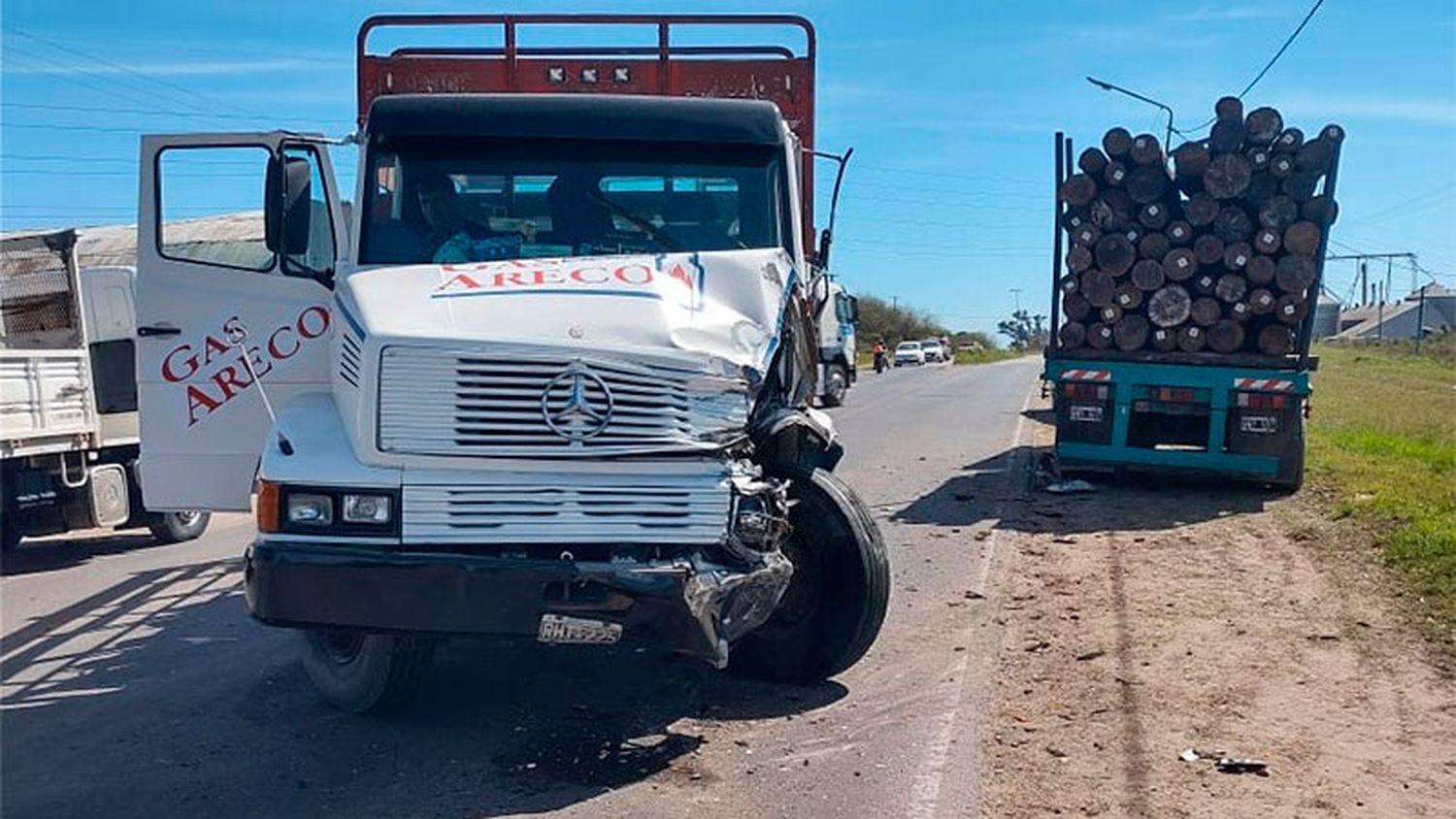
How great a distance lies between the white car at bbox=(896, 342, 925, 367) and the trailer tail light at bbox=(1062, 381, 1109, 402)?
5496 centimetres

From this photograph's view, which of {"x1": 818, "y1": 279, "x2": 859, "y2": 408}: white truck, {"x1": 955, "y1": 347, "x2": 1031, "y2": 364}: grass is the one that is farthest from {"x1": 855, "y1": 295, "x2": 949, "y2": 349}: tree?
{"x1": 818, "y1": 279, "x2": 859, "y2": 408}: white truck

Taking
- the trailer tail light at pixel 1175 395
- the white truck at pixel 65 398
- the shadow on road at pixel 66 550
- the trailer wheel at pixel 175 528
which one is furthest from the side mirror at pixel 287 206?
the trailer tail light at pixel 1175 395

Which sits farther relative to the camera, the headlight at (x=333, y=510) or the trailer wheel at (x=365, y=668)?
the trailer wheel at (x=365, y=668)

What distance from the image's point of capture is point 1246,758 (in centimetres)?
552

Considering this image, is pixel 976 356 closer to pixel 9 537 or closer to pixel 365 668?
pixel 9 537

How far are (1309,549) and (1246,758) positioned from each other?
526 centimetres

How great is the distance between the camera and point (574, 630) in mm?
5152

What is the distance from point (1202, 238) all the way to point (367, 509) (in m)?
10.8

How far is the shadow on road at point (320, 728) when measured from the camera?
16.8 ft

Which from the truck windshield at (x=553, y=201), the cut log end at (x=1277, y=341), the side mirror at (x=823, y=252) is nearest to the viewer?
the truck windshield at (x=553, y=201)

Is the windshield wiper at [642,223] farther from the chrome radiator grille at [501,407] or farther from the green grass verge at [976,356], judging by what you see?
the green grass verge at [976,356]

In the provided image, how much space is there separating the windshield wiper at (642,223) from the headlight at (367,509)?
6.80ft

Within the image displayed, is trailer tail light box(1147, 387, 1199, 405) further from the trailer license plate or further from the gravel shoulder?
the gravel shoulder

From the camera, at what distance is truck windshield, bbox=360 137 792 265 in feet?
21.4
